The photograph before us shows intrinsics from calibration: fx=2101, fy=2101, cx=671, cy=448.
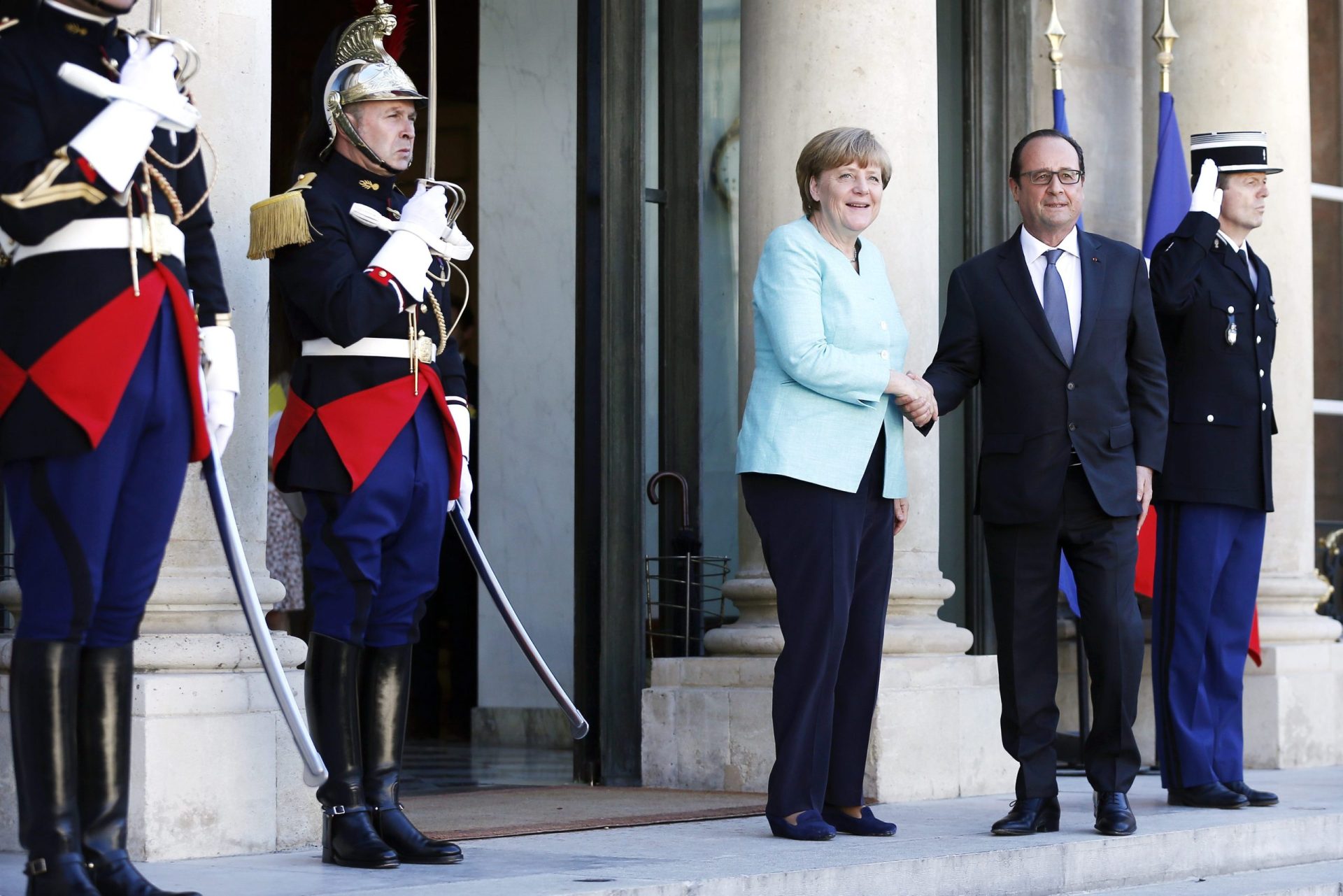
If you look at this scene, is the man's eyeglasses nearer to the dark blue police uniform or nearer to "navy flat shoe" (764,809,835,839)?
the dark blue police uniform

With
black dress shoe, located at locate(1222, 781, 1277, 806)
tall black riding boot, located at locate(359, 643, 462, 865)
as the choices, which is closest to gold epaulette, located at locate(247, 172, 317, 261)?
tall black riding boot, located at locate(359, 643, 462, 865)

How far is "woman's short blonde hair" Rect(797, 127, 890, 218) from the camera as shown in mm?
5332

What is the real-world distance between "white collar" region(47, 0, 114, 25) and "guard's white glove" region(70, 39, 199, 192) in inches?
3.5

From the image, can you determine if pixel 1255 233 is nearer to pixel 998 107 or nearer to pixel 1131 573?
pixel 998 107

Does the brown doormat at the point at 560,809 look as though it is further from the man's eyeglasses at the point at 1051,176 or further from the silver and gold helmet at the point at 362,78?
the man's eyeglasses at the point at 1051,176

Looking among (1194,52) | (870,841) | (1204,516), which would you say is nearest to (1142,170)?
(1194,52)

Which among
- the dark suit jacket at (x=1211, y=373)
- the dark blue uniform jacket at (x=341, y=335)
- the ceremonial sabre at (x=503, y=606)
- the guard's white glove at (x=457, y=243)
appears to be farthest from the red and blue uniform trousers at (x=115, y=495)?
the dark suit jacket at (x=1211, y=373)

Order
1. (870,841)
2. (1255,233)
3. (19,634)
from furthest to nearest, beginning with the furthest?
(1255,233)
(870,841)
(19,634)

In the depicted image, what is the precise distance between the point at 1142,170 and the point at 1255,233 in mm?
594

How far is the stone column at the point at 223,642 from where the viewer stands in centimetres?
469

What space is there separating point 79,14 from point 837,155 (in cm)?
215

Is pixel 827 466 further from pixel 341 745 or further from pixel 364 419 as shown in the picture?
pixel 341 745

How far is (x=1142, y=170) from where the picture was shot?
8438 mm

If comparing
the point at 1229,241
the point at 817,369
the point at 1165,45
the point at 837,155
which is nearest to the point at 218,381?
the point at 817,369
